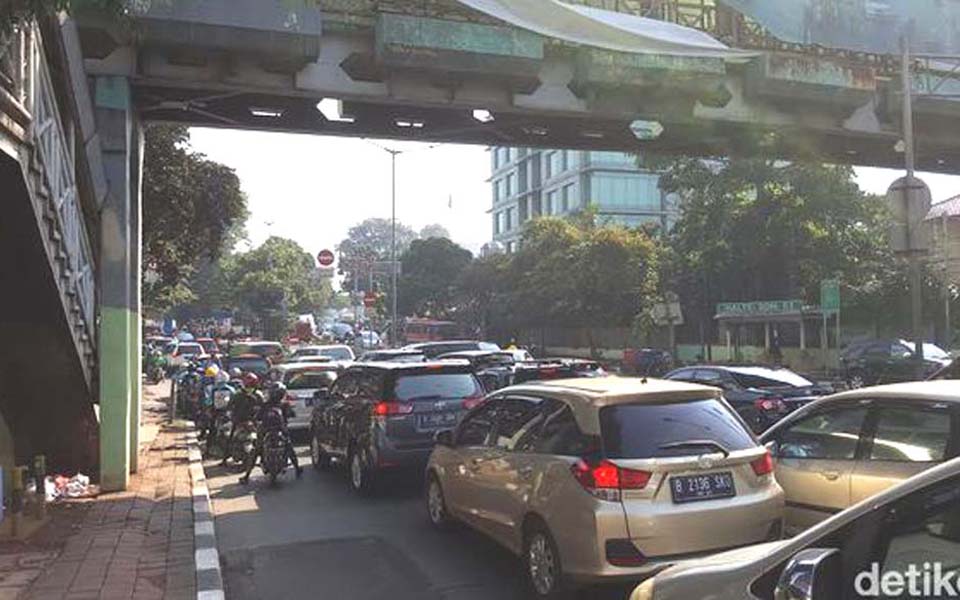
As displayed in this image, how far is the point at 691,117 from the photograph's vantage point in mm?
14883

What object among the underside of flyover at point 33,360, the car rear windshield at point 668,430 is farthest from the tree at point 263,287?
the car rear windshield at point 668,430

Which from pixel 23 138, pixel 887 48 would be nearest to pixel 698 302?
pixel 887 48

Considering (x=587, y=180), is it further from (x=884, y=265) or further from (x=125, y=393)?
(x=125, y=393)

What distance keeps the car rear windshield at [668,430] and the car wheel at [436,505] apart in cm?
A: 291

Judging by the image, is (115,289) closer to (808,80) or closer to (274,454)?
(274,454)

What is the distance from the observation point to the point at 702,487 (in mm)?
5824

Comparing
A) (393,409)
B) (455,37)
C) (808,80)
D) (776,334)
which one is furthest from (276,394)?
(776,334)

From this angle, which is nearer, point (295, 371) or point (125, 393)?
point (125, 393)

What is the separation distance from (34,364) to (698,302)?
3985 cm

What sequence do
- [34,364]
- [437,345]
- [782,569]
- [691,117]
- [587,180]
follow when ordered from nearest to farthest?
Answer: [782,569] → [34,364] → [691,117] → [437,345] → [587,180]

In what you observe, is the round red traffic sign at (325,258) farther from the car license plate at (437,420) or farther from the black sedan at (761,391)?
the car license plate at (437,420)

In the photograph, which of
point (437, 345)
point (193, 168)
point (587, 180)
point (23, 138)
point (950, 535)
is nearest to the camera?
point (950, 535)

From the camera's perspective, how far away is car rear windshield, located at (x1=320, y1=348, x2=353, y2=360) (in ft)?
84.4

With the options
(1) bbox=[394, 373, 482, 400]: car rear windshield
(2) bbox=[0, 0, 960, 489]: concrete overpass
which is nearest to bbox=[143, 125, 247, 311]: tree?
(2) bbox=[0, 0, 960, 489]: concrete overpass
